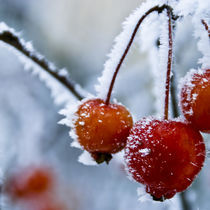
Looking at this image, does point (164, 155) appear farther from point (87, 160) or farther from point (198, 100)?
point (87, 160)

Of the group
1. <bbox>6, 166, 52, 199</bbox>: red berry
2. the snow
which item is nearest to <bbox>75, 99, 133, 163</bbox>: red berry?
the snow

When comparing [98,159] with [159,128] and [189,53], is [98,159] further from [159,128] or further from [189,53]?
[189,53]

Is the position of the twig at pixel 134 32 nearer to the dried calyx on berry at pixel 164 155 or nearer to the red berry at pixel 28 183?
the dried calyx on berry at pixel 164 155

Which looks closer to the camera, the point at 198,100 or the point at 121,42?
the point at 198,100

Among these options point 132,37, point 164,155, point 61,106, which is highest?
point 61,106

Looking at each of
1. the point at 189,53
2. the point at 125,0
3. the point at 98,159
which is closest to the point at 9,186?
the point at 189,53

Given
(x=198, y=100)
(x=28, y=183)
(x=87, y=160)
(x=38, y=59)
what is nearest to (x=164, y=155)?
(x=198, y=100)

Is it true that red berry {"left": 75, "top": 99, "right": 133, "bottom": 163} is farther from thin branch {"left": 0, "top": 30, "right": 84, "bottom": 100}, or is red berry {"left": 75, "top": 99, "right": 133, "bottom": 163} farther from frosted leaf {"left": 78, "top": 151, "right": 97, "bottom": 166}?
thin branch {"left": 0, "top": 30, "right": 84, "bottom": 100}
